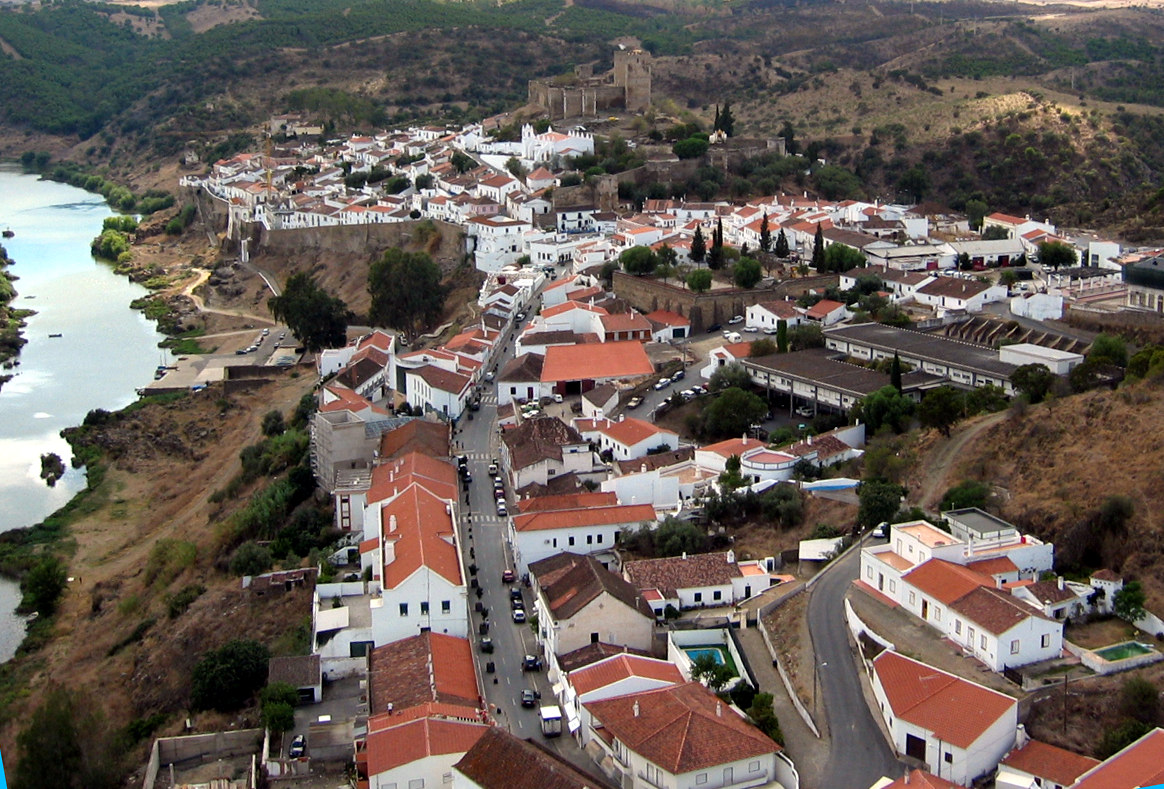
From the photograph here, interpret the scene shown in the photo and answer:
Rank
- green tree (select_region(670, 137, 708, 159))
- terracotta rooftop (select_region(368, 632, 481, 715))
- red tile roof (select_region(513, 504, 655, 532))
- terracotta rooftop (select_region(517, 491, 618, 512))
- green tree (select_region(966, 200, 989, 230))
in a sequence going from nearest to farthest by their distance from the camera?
terracotta rooftop (select_region(368, 632, 481, 715)) → red tile roof (select_region(513, 504, 655, 532)) → terracotta rooftop (select_region(517, 491, 618, 512)) → green tree (select_region(966, 200, 989, 230)) → green tree (select_region(670, 137, 708, 159))

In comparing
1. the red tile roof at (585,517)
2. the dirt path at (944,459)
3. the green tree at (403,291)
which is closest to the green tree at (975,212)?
the green tree at (403,291)

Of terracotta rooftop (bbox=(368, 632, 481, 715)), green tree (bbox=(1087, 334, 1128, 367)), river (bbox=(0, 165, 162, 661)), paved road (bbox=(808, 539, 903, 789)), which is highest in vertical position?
green tree (bbox=(1087, 334, 1128, 367))

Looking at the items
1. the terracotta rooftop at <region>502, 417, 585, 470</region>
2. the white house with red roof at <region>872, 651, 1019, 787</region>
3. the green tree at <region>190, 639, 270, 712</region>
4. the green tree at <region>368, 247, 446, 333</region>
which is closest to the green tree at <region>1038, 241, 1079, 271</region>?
the terracotta rooftop at <region>502, 417, 585, 470</region>

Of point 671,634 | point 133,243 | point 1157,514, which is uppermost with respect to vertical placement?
point 1157,514

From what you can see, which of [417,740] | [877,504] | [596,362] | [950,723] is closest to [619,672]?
[417,740]

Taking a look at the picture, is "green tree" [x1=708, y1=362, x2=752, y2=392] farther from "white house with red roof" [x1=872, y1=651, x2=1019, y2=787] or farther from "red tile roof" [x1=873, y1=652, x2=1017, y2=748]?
"white house with red roof" [x1=872, y1=651, x2=1019, y2=787]

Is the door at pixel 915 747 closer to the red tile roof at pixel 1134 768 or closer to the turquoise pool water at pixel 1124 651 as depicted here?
the red tile roof at pixel 1134 768

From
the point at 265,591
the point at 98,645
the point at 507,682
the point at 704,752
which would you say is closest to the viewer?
the point at 704,752

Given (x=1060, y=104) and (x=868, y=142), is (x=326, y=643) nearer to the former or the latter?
(x=868, y=142)

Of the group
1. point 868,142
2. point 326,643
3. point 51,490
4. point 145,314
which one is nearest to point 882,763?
point 326,643
